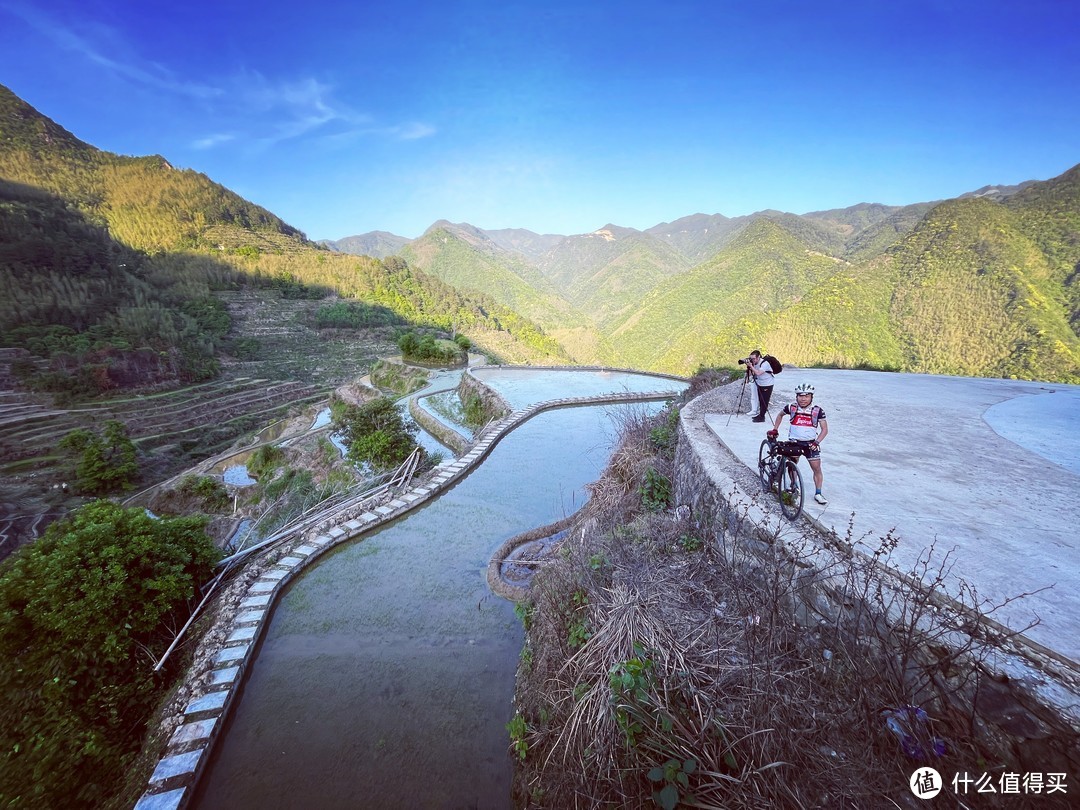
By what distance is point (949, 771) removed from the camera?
1654mm

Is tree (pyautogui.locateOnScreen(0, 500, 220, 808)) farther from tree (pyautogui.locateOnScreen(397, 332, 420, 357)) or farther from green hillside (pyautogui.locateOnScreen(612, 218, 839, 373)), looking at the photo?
green hillside (pyautogui.locateOnScreen(612, 218, 839, 373))

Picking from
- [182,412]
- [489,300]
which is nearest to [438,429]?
[182,412]

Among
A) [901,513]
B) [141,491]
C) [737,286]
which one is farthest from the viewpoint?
[737,286]

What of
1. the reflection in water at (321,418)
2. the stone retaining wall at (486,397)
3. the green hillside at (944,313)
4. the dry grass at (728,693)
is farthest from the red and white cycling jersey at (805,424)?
the green hillside at (944,313)

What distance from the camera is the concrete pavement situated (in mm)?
2289

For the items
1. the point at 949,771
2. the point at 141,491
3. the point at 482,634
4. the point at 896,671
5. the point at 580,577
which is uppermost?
the point at 896,671

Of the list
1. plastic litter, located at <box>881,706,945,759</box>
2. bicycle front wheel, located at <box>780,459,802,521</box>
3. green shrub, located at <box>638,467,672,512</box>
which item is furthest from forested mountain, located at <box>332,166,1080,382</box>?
plastic litter, located at <box>881,706,945,759</box>

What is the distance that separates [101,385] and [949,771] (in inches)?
1443

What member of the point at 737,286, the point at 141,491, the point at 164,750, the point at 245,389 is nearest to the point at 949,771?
the point at 164,750

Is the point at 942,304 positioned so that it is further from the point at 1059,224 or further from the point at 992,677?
the point at 992,677

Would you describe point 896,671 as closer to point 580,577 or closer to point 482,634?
point 580,577

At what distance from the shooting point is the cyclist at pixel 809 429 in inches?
130

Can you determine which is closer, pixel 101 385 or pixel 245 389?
pixel 101 385

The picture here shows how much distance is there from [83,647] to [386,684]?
2279 mm
